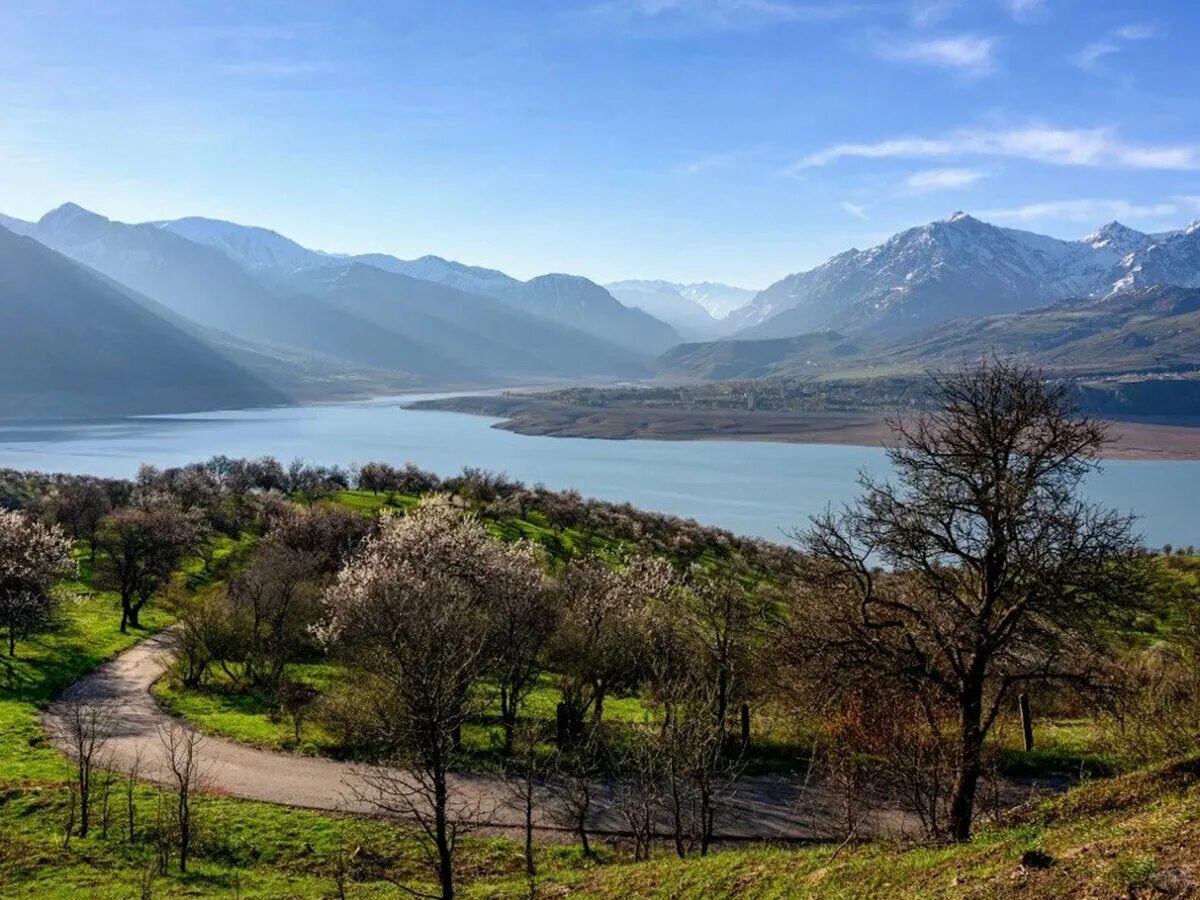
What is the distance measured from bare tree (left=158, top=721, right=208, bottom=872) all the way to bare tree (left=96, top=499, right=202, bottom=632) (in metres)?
19.8

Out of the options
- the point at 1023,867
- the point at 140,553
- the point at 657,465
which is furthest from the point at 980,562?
→ the point at 657,465

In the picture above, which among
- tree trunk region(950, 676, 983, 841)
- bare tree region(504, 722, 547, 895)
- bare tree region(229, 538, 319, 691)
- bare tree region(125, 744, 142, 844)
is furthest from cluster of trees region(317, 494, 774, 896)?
bare tree region(125, 744, 142, 844)

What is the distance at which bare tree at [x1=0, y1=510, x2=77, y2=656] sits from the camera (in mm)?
35500

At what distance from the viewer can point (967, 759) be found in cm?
1459

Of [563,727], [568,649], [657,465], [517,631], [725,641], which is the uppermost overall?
[725,641]

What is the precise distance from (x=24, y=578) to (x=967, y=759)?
3860 cm

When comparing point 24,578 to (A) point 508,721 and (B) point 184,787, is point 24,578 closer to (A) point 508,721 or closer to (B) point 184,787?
(A) point 508,721

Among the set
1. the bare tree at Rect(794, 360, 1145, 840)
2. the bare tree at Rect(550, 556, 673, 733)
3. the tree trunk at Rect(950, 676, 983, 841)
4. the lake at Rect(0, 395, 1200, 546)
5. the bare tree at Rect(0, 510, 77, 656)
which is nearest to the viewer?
the bare tree at Rect(794, 360, 1145, 840)

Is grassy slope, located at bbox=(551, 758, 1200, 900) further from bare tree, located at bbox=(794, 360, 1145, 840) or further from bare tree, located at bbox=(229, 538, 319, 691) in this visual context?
bare tree, located at bbox=(229, 538, 319, 691)

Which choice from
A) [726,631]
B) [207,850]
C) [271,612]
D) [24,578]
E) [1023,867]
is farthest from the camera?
[24,578]

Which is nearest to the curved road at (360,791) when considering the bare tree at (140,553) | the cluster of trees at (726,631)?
the cluster of trees at (726,631)

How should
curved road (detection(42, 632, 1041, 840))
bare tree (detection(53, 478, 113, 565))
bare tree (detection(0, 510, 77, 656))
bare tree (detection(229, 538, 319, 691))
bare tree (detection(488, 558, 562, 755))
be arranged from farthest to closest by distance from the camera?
bare tree (detection(53, 478, 113, 565))
bare tree (detection(0, 510, 77, 656))
bare tree (detection(229, 538, 319, 691))
bare tree (detection(488, 558, 562, 755))
curved road (detection(42, 632, 1041, 840))

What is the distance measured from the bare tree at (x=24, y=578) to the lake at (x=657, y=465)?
7126 cm

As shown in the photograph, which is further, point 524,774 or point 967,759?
point 524,774
